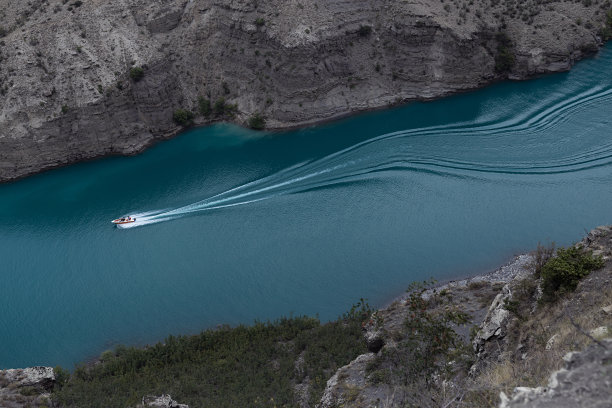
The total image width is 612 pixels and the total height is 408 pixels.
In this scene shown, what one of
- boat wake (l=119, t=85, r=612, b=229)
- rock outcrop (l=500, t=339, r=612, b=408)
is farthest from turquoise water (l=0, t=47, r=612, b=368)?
rock outcrop (l=500, t=339, r=612, b=408)

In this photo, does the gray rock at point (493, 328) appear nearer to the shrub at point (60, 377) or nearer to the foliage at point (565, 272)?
the foliage at point (565, 272)

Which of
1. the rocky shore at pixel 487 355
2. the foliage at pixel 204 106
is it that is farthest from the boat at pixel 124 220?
the rocky shore at pixel 487 355

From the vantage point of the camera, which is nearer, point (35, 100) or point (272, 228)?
point (272, 228)

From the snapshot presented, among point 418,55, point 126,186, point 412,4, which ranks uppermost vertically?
point 412,4

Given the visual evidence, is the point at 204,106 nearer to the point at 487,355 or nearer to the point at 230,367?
the point at 230,367

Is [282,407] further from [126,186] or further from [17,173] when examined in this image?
[17,173]

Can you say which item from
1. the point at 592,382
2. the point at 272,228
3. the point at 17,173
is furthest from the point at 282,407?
the point at 17,173

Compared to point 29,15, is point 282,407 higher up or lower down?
lower down
